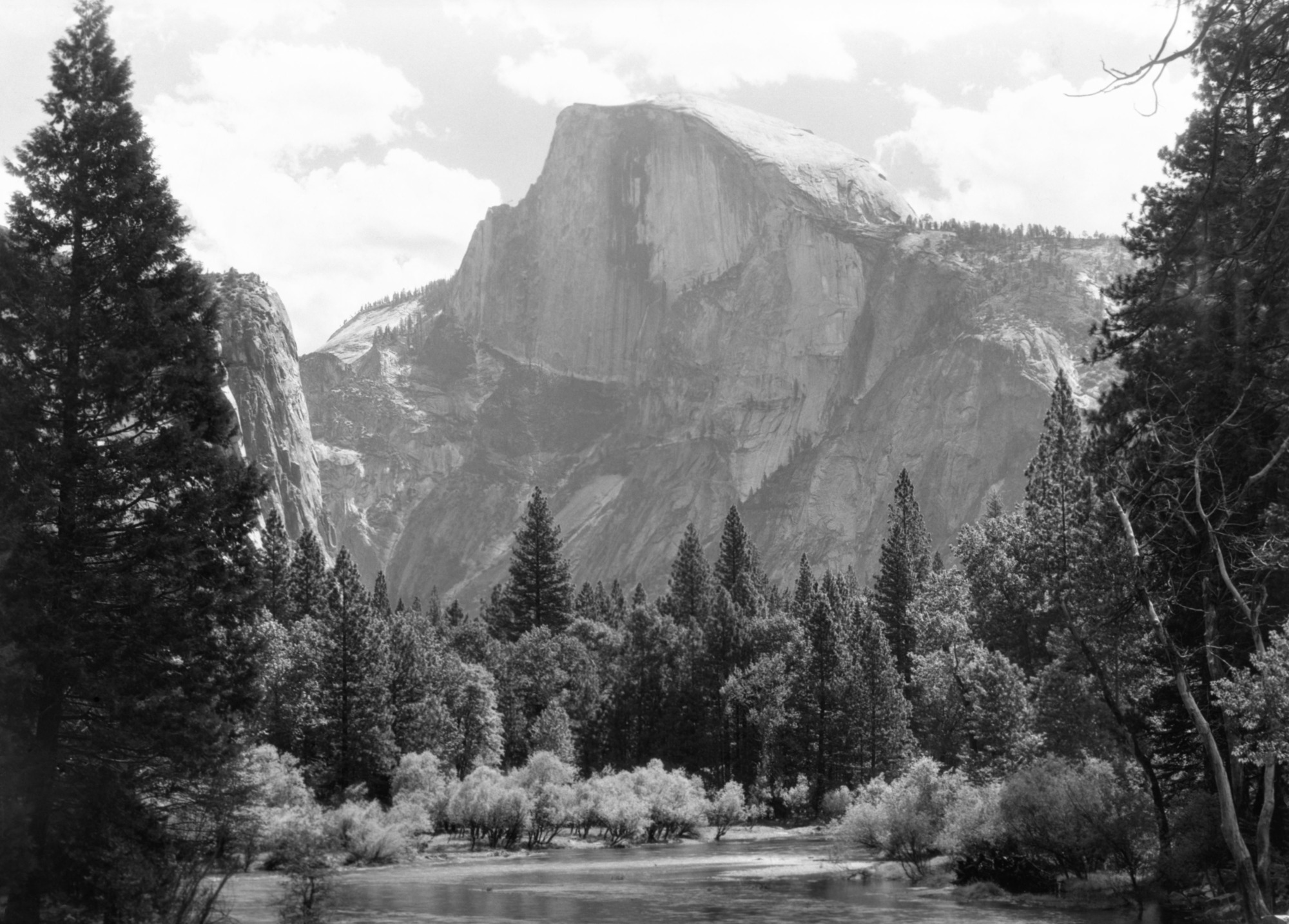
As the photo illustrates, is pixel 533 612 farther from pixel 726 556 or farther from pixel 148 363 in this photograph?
pixel 148 363

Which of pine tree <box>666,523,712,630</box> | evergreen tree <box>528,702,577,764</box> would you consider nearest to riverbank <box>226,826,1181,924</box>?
evergreen tree <box>528,702,577,764</box>

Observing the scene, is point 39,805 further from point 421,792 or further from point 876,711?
point 876,711

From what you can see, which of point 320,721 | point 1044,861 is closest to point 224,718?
point 1044,861

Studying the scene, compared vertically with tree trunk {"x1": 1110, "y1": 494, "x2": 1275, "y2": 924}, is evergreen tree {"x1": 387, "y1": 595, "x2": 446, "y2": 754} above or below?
above

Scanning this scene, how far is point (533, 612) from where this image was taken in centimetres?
11125

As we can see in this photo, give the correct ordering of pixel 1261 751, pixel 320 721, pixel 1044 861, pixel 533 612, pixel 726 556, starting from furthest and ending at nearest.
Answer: pixel 726 556
pixel 533 612
pixel 320 721
pixel 1044 861
pixel 1261 751

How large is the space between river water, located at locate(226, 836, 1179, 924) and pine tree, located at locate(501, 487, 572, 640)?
2058 inches

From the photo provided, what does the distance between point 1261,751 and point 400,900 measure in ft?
88.6

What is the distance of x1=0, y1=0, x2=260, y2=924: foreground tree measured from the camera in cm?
2006

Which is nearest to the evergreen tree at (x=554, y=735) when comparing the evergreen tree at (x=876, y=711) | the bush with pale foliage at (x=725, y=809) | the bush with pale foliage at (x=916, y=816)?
the bush with pale foliage at (x=725, y=809)

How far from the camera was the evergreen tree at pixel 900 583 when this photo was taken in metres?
95.9

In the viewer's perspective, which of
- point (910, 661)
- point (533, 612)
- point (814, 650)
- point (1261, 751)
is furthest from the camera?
point (533, 612)

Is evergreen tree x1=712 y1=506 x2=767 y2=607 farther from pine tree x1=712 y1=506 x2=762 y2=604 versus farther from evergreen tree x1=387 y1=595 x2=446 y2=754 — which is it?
evergreen tree x1=387 y1=595 x2=446 y2=754

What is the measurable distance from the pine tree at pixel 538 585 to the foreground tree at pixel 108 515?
87.6m
